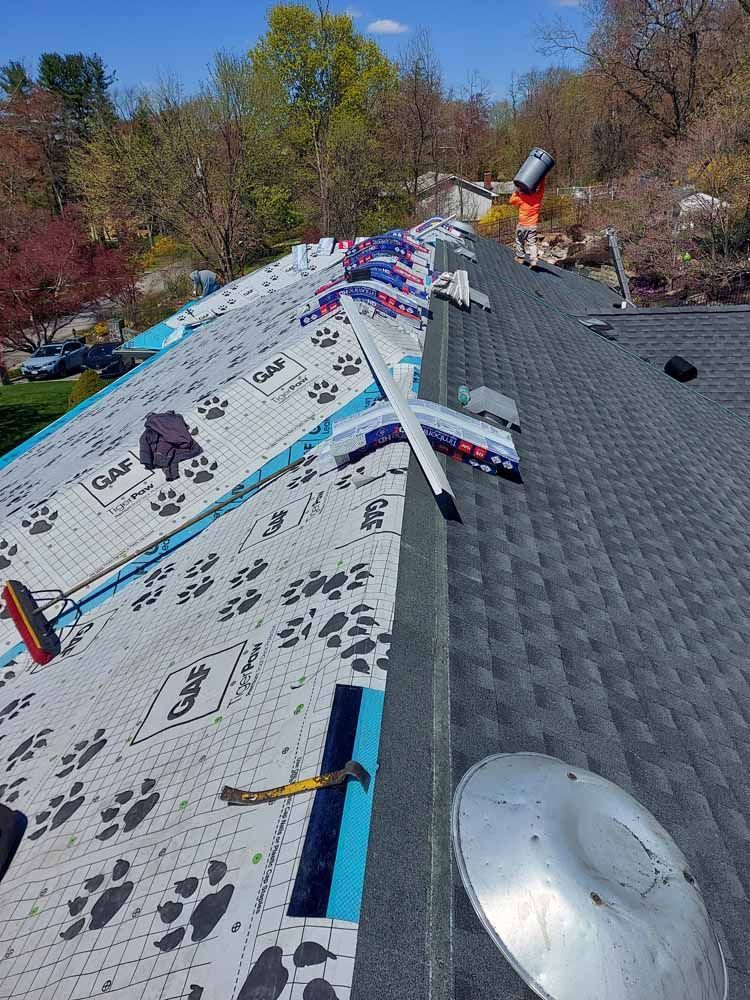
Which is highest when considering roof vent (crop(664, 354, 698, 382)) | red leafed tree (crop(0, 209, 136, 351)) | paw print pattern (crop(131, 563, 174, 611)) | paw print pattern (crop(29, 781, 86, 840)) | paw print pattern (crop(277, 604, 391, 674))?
red leafed tree (crop(0, 209, 136, 351))

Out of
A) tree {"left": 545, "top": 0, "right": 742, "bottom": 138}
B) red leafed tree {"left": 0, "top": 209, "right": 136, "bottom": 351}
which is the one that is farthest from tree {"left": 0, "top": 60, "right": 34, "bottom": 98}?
tree {"left": 545, "top": 0, "right": 742, "bottom": 138}

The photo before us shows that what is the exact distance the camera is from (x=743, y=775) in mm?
2891

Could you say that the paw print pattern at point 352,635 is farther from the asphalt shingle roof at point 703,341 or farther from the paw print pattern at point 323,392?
the asphalt shingle roof at point 703,341

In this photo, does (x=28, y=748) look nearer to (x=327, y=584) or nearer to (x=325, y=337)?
(x=327, y=584)

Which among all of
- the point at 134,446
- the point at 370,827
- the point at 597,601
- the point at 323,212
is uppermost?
the point at 323,212

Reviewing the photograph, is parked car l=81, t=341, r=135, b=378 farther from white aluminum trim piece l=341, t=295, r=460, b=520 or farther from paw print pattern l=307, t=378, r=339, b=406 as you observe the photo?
white aluminum trim piece l=341, t=295, r=460, b=520

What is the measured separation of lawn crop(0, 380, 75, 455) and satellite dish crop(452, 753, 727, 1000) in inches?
675

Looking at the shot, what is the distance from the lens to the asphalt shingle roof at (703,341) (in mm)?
9023

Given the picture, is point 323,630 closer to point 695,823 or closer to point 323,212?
point 695,823

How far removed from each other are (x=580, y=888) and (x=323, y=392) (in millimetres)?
4942

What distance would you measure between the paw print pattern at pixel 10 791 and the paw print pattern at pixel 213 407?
3.62m

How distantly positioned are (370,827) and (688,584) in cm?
312

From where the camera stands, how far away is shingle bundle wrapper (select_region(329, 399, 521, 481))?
3.97m

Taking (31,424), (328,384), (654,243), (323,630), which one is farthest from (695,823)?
(654,243)
